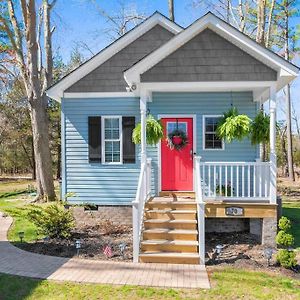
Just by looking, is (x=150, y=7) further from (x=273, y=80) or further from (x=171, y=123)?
(x=273, y=80)

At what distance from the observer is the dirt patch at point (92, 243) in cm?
774

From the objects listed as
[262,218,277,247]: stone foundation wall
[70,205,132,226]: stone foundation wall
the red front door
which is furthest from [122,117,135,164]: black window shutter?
[262,218,277,247]: stone foundation wall

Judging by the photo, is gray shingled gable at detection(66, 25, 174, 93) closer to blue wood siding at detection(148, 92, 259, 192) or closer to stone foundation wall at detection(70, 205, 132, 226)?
blue wood siding at detection(148, 92, 259, 192)

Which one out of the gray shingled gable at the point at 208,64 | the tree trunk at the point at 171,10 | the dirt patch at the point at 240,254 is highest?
the tree trunk at the point at 171,10

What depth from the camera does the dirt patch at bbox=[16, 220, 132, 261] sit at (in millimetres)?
7742

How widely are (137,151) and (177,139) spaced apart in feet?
4.29

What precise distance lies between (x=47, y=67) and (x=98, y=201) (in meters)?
8.45

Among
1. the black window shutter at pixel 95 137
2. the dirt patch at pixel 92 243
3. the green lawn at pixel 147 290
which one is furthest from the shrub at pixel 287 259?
the black window shutter at pixel 95 137

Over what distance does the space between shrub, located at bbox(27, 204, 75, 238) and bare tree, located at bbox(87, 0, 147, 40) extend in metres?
16.0

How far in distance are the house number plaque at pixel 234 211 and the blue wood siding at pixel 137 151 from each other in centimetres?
227

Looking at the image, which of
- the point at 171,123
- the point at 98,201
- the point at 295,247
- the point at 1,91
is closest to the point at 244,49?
the point at 171,123

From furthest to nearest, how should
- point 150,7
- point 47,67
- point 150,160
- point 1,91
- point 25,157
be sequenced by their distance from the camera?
point 25,157 < point 1,91 < point 150,7 < point 47,67 < point 150,160

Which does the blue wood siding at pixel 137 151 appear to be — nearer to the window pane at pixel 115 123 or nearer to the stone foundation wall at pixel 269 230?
the window pane at pixel 115 123

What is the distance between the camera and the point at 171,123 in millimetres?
10719
